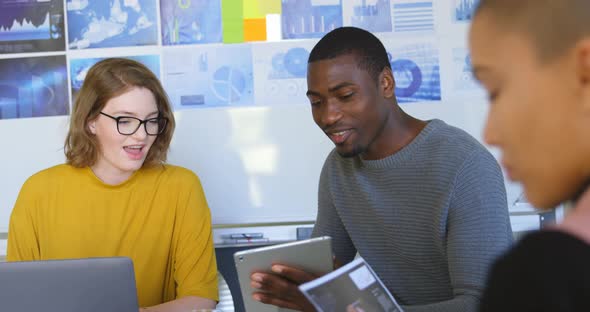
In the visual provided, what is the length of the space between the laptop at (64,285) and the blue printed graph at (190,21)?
1.39 metres

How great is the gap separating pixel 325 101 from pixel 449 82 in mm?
1010

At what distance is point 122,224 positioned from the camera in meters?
2.24

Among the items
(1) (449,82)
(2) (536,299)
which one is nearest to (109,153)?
(1) (449,82)

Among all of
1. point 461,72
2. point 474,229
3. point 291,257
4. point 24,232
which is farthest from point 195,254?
point 461,72

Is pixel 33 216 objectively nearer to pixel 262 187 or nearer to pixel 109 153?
pixel 109 153

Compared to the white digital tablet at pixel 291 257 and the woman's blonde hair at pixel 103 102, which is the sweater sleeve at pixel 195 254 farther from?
the white digital tablet at pixel 291 257

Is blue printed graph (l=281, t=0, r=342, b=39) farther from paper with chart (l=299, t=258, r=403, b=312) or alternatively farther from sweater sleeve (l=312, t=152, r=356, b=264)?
paper with chart (l=299, t=258, r=403, b=312)

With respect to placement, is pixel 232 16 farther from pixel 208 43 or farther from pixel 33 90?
pixel 33 90

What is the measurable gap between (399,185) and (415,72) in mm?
968

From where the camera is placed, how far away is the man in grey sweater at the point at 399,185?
1.64 meters

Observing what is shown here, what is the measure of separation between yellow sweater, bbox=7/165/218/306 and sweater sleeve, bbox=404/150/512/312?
838 mm

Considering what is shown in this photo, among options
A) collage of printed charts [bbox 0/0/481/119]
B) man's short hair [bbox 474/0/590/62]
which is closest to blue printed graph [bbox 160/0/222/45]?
collage of printed charts [bbox 0/0/481/119]

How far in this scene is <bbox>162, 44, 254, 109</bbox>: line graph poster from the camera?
106 inches

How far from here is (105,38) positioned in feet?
8.89
